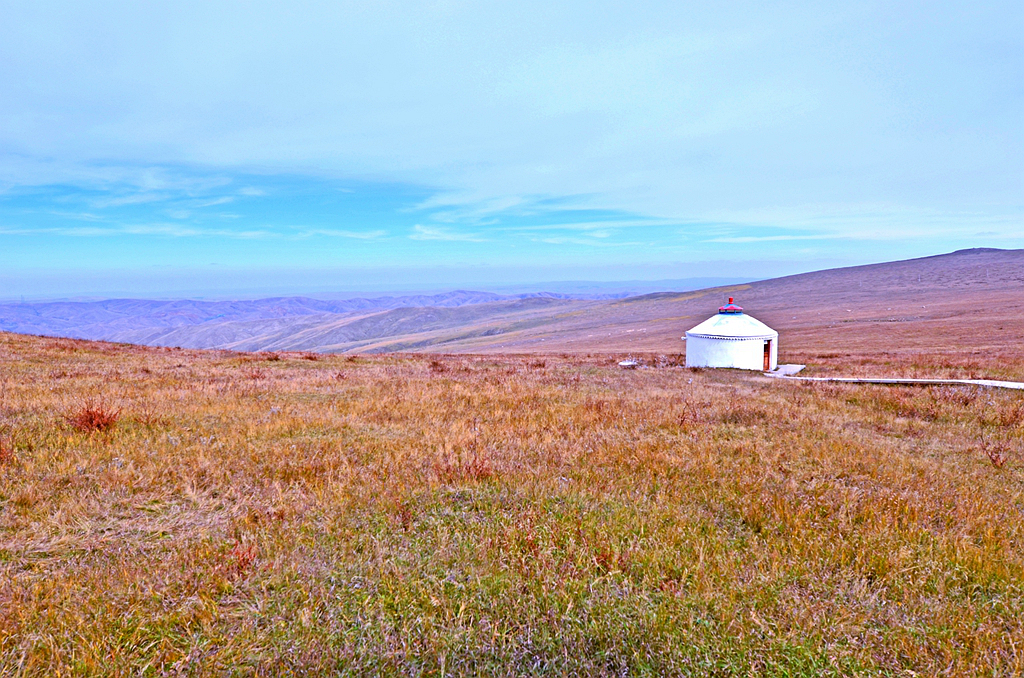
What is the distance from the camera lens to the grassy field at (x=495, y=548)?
296 centimetres

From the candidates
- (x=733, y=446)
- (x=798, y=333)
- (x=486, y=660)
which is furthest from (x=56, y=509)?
(x=798, y=333)

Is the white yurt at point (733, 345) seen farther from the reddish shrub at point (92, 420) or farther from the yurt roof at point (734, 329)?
the reddish shrub at point (92, 420)

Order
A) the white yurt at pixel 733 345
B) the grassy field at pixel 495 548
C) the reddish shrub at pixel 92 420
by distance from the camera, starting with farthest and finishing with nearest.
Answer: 1. the white yurt at pixel 733 345
2. the reddish shrub at pixel 92 420
3. the grassy field at pixel 495 548

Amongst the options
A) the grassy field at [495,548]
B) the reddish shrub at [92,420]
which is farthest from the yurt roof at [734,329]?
the reddish shrub at [92,420]

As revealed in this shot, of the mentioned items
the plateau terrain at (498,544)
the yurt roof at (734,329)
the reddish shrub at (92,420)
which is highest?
the yurt roof at (734,329)

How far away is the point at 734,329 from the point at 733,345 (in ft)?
2.87

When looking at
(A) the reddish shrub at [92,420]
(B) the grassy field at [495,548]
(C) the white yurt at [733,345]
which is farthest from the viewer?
(C) the white yurt at [733,345]

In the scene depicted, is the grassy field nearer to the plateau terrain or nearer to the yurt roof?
the plateau terrain

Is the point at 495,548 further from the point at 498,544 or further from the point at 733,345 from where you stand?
the point at 733,345

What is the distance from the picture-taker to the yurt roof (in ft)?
78.5

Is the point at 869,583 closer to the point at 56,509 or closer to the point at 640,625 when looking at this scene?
the point at 640,625

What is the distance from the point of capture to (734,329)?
952 inches

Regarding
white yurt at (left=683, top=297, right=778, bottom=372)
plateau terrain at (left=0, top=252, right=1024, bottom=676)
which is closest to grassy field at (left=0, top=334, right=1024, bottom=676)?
plateau terrain at (left=0, top=252, right=1024, bottom=676)

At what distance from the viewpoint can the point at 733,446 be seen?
768 cm
